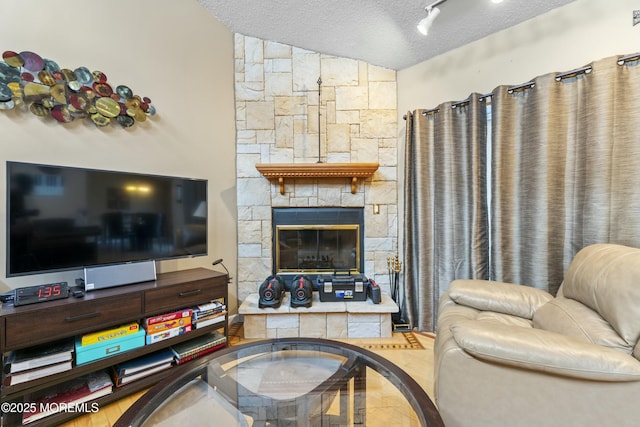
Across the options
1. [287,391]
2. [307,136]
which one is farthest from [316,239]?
[287,391]

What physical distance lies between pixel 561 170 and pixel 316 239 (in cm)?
204

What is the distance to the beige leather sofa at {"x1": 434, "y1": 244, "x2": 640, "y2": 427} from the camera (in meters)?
0.86

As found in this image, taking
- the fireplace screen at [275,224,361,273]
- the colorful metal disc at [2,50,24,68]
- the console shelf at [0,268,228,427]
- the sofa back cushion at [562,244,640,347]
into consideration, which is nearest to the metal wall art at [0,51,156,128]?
the colorful metal disc at [2,50,24,68]

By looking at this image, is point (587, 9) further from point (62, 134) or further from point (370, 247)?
point (62, 134)

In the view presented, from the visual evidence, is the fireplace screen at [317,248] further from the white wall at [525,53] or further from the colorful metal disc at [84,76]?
the colorful metal disc at [84,76]

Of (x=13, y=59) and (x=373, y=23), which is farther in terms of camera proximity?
(x=373, y=23)

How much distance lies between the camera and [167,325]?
1642 millimetres

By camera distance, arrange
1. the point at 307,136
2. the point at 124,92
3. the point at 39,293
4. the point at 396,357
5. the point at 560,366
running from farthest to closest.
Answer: the point at 307,136 < the point at 396,357 < the point at 124,92 < the point at 39,293 < the point at 560,366

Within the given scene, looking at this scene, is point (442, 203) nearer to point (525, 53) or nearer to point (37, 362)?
point (525, 53)

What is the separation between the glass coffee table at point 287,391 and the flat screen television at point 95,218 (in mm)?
951

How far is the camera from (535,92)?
69.6 inches

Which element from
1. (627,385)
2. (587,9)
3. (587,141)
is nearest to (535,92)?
(587,141)

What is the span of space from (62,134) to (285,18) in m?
1.93

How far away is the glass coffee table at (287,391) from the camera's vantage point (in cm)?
92
